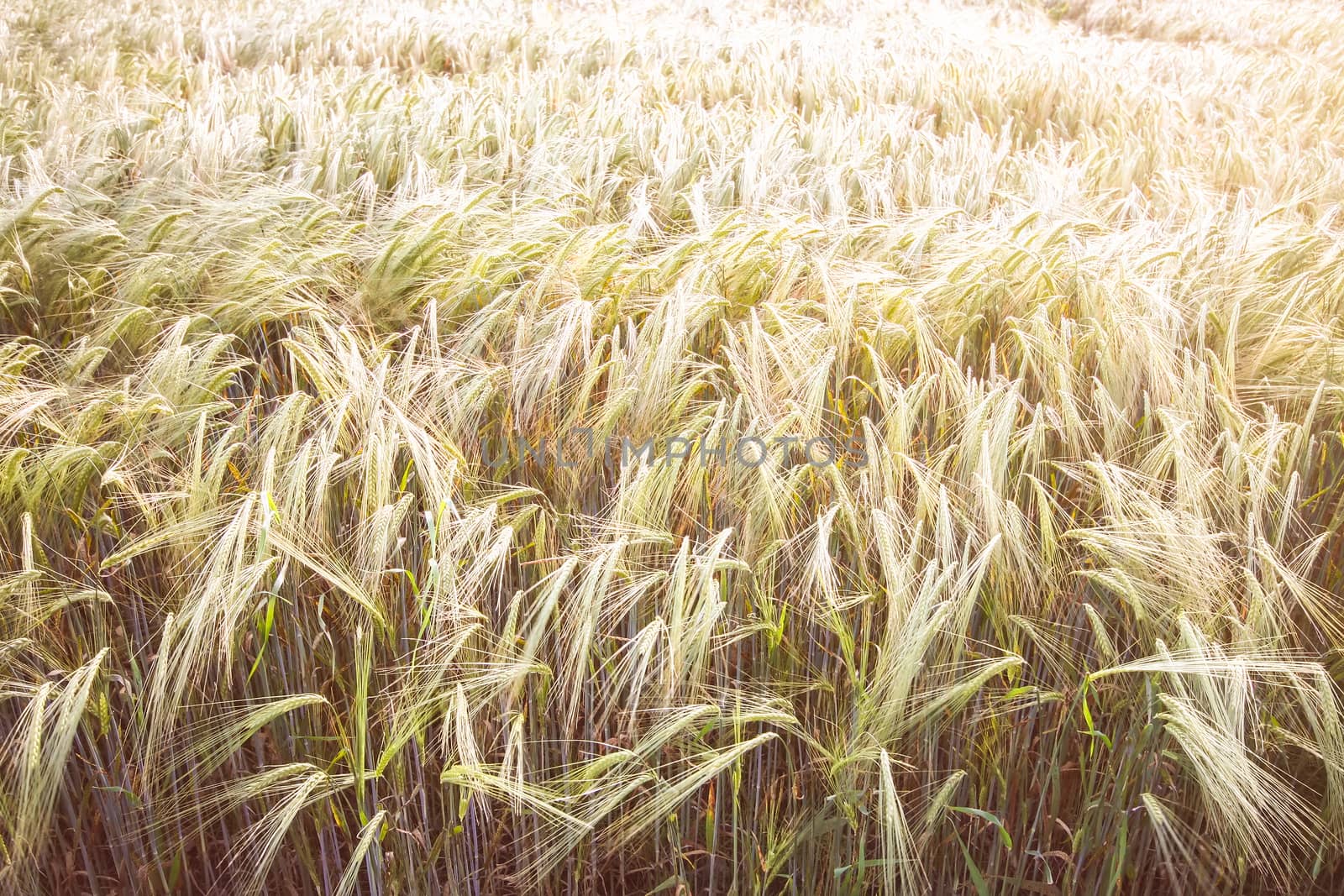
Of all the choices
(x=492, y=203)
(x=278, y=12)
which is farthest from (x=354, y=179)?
(x=278, y=12)

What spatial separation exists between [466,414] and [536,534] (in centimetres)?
30

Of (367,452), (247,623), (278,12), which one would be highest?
(278,12)

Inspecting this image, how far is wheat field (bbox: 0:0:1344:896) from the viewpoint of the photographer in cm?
100

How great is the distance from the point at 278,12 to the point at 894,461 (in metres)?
5.04

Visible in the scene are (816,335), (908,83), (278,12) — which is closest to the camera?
(816,335)

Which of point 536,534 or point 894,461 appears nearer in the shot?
point 536,534

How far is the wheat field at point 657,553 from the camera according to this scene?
3.28ft

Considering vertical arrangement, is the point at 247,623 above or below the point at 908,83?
below

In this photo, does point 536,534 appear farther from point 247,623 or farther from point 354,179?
point 354,179

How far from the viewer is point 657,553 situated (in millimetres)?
1162

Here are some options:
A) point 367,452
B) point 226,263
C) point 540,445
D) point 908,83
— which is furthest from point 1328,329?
point 908,83

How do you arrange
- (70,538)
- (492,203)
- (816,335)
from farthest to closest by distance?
(492,203) < (816,335) < (70,538)

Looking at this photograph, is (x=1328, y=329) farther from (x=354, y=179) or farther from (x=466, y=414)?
(x=354, y=179)

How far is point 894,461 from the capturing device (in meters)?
1.24
